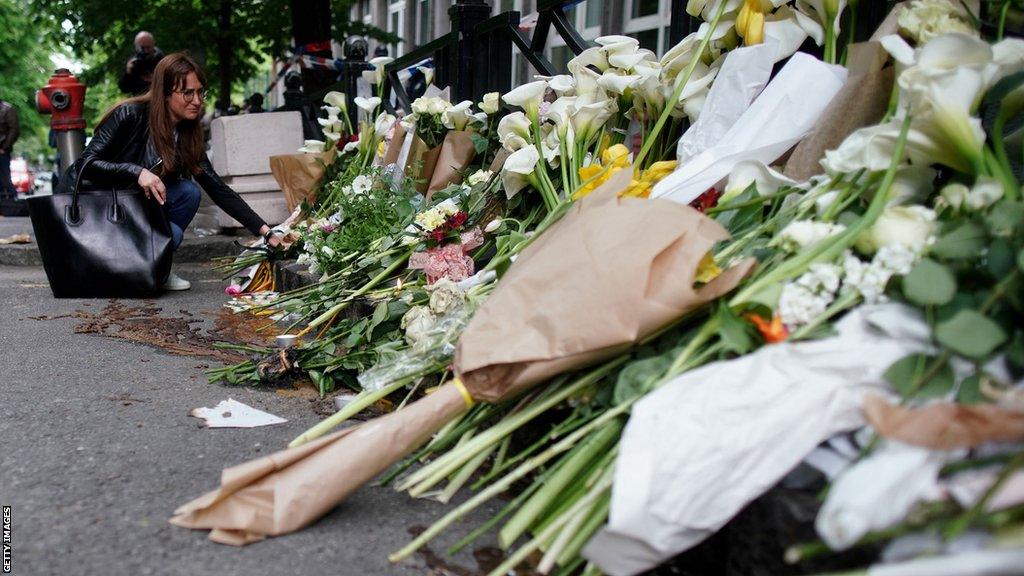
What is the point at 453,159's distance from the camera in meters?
4.40

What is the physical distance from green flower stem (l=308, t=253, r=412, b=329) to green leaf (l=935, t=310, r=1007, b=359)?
265 centimetres

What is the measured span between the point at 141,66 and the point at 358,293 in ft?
18.7

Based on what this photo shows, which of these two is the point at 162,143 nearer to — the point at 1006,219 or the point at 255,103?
the point at 1006,219

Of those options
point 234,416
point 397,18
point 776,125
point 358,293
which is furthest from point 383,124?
point 397,18

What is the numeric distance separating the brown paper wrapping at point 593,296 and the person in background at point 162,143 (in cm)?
342

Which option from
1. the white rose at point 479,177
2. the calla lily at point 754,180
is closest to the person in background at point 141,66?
the white rose at point 479,177

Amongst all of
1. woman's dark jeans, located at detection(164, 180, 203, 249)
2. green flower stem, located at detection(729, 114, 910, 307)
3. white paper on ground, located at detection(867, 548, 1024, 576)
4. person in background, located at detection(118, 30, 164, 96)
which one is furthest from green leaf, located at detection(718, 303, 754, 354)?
person in background, located at detection(118, 30, 164, 96)

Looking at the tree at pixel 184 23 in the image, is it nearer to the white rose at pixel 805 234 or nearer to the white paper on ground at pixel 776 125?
the white paper on ground at pixel 776 125

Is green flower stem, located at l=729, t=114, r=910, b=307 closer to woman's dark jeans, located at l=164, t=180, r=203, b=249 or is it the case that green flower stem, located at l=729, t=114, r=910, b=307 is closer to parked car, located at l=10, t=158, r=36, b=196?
woman's dark jeans, located at l=164, t=180, r=203, b=249

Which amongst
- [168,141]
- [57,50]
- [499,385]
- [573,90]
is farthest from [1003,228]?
Result: [57,50]

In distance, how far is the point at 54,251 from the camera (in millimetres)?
4867

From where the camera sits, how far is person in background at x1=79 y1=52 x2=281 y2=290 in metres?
4.88

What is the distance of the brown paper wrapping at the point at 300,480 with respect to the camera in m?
1.88

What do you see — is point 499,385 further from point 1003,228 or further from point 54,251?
point 54,251
